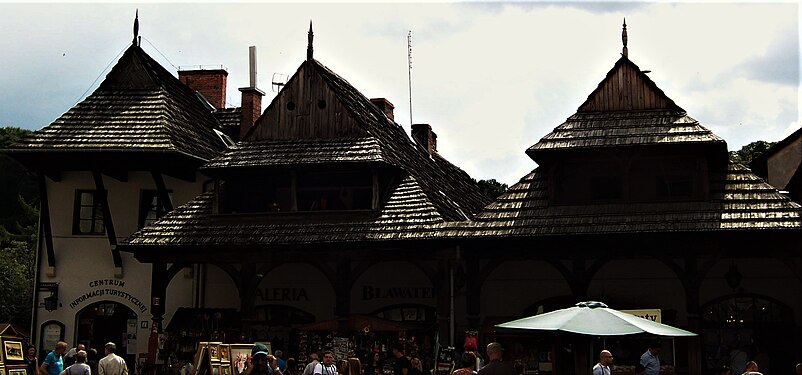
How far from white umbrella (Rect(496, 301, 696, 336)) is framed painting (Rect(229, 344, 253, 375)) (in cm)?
713

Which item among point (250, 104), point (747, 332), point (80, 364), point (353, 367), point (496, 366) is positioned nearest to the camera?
point (496, 366)

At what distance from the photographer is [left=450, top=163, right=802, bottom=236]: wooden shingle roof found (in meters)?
21.1

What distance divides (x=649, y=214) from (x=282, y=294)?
936 centimetres

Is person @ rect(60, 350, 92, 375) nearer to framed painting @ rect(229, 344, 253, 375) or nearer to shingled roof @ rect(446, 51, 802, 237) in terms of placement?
framed painting @ rect(229, 344, 253, 375)

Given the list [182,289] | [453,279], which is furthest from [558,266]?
[182,289]

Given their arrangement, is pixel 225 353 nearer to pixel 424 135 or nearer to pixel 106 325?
pixel 106 325

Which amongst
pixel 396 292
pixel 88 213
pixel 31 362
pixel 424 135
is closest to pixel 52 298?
pixel 88 213

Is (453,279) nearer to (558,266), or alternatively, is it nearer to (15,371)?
(558,266)

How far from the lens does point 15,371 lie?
63.7 ft

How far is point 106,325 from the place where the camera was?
2775 centimetres

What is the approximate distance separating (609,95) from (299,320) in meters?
9.11

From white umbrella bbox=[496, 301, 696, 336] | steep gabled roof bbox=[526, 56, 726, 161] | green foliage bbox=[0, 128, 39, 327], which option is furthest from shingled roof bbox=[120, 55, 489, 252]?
white umbrella bbox=[496, 301, 696, 336]

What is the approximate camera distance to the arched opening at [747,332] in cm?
2314

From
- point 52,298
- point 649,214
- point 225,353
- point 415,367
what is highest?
point 649,214
